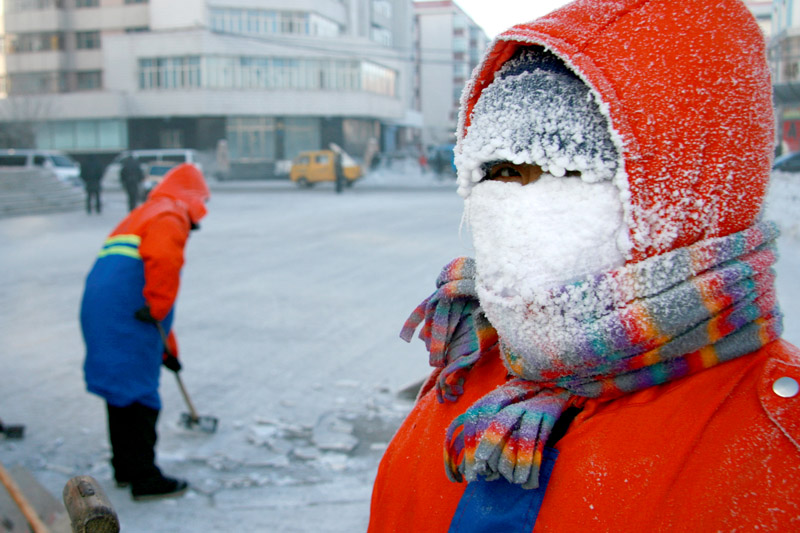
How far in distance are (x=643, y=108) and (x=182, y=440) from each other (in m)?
3.86

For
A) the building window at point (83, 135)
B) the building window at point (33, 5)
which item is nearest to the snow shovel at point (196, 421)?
the building window at point (83, 135)

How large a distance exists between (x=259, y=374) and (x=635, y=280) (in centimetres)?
459

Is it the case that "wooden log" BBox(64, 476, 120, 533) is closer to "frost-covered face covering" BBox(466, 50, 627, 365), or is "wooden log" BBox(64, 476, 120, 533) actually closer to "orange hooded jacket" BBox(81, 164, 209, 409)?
"frost-covered face covering" BBox(466, 50, 627, 365)

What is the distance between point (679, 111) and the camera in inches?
37.0

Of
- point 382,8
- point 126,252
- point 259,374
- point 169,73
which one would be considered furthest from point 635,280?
point 382,8

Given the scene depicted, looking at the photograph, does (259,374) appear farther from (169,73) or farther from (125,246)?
(169,73)

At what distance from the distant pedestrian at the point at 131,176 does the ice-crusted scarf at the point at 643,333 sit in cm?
1800

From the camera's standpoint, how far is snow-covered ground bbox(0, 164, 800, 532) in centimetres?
359

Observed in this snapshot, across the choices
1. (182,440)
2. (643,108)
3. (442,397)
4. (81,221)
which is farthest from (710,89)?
(81,221)

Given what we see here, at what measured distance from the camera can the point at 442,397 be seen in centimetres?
128

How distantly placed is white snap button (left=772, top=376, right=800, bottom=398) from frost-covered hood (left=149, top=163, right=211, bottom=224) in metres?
3.60

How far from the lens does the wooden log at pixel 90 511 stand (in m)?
1.18

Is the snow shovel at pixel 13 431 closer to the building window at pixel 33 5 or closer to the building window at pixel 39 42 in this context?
the building window at pixel 39 42

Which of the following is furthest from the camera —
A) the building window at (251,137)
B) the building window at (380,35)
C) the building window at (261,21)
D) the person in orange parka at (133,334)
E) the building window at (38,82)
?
the building window at (380,35)
